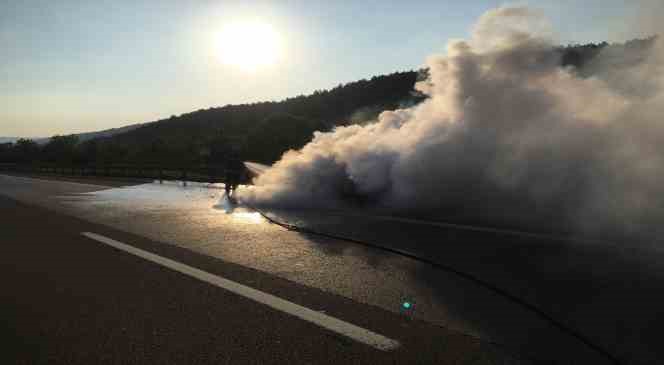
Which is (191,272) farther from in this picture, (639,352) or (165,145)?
(165,145)

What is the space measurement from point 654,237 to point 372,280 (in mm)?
4218

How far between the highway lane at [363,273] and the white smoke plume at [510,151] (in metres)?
2.22

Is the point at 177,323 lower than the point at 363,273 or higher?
lower

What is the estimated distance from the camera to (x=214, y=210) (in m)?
11.2

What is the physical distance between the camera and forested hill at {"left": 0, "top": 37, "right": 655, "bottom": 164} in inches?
370

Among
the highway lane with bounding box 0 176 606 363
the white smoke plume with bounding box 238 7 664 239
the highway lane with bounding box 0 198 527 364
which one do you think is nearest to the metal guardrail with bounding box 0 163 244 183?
the white smoke plume with bounding box 238 7 664 239

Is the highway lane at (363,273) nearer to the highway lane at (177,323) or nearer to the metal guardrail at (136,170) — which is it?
the highway lane at (177,323)

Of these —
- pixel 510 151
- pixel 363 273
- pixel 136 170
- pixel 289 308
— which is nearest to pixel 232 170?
pixel 510 151

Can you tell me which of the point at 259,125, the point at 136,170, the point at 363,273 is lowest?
the point at 363,273

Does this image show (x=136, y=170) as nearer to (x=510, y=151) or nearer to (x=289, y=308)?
(x=510, y=151)

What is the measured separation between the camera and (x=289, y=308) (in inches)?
149

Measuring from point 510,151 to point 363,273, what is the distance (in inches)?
206

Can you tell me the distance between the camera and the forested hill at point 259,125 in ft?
30.8

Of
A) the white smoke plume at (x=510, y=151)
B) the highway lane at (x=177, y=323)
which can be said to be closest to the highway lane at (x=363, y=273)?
the highway lane at (x=177, y=323)
